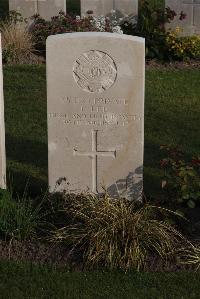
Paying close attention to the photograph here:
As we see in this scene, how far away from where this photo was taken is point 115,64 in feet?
24.4

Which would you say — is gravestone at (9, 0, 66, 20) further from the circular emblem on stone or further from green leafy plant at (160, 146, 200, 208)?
green leafy plant at (160, 146, 200, 208)

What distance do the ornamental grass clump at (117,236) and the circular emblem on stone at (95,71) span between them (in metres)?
1.14

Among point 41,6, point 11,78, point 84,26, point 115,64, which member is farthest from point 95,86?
point 41,6

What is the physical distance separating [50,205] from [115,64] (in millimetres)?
1554

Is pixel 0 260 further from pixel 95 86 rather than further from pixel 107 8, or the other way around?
pixel 107 8

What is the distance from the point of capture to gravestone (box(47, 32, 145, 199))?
7406mm

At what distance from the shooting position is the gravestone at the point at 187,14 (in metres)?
15.2

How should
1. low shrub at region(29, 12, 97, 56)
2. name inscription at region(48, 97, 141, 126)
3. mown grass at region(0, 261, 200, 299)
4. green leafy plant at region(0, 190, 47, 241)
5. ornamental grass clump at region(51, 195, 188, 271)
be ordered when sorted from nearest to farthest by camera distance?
1. mown grass at region(0, 261, 200, 299)
2. ornamental grass clump at region(51, 195, 188, 271)
3. green leafy plant at region(0, 190, 47, 241)
4. name inscription at region(48, 97, 141, 126)
5. low shrub at region(29, 12, 97, 56)

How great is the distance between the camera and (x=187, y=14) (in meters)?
15.3

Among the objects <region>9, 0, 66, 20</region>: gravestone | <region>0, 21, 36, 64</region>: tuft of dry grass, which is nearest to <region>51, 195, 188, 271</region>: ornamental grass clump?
<region>0, 21, 36, 64</region>: tuft of dry grass

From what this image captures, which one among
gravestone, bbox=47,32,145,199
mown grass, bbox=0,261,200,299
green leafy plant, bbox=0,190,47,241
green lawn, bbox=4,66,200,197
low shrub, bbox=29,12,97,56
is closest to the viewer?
mown grass, bbox=0,261,200,299

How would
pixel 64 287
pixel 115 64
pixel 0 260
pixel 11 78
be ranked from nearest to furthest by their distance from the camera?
1. pixel 64 287
2. pixel 0 260
3. pixel 115 64
4. pixel 11 78

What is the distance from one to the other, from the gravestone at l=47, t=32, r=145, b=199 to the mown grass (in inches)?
57.3

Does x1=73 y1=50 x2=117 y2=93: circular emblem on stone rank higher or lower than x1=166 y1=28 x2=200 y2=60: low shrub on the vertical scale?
lower
